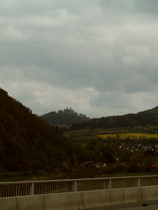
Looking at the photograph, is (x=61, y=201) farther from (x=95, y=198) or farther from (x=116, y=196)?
(x=116, y=196)

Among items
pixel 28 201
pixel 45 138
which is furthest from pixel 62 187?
pixel 45 138

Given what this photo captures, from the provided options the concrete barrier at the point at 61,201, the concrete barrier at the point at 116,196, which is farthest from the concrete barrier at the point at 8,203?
the concrete barrier at the point at 116,196

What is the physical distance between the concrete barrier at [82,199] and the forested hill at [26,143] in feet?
259

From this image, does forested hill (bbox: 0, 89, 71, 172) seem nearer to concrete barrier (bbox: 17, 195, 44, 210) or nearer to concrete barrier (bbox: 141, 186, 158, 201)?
concrete barrier (bbox: 141, 186, 158, 201)

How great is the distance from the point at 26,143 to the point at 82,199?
331 ft

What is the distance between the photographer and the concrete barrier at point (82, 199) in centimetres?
1194

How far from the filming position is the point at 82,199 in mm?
14461

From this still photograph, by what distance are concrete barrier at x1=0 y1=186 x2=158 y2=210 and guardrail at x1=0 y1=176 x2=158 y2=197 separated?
1.04ft

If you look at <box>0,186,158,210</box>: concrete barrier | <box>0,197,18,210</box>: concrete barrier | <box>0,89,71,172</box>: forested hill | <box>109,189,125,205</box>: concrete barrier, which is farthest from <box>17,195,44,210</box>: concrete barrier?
<box>0,89,71,172</box>: forested hill

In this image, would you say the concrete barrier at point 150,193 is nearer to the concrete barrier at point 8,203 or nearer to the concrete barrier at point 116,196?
the concrete barrier at point 116,196

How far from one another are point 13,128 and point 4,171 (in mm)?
19363

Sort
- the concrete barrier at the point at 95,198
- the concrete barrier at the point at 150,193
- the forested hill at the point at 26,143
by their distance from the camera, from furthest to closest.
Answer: the forested hill at the point at 26,143, the concrete barrier at the point at 150,193, the concrete barrier at the point at 95,198

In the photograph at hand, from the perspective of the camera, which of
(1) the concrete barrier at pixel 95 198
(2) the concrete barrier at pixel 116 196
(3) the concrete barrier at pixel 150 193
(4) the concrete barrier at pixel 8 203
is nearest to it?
(4) the concrete barrier at pixel 8 203

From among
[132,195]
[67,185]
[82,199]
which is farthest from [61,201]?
[132,195]
